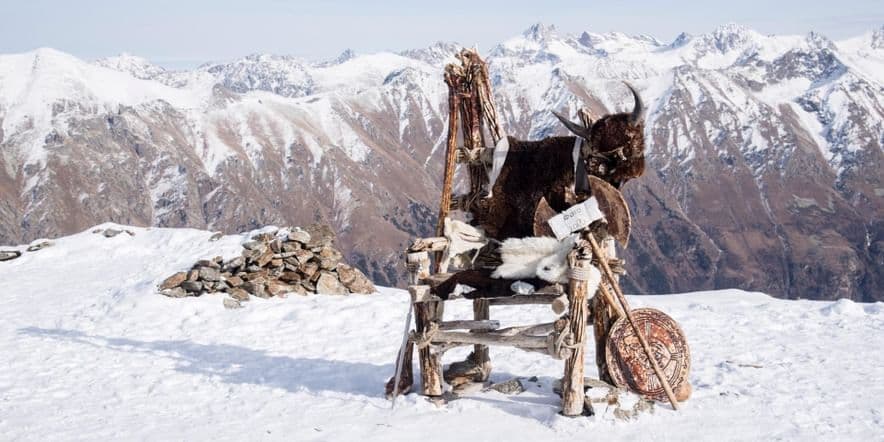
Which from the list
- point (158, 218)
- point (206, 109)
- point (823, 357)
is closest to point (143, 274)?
point (823, 357)

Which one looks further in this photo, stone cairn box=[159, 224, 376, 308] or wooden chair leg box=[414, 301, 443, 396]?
stone cairn box=[159, 224, 376, 308]

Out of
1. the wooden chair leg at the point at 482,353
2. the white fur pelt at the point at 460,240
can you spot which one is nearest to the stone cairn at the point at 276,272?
the wooden chair leg at the point at 482,353

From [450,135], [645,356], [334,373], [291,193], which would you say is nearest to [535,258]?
[645,356]

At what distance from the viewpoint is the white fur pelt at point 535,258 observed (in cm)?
640

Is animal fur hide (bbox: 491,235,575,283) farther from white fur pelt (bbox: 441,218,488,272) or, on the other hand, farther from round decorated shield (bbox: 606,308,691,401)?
round decorated shield (bbox: 606,308,691,401)

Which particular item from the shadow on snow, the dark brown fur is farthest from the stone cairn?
the dark brown fur

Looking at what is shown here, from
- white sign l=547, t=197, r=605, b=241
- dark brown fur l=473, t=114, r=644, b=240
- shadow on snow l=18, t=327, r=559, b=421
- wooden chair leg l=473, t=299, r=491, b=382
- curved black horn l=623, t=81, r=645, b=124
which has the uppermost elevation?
curved black horn l=623, t=81, r=645, b=124

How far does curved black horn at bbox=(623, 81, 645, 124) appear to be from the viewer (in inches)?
225

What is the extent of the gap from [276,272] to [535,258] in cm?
836

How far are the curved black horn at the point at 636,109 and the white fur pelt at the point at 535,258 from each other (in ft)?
3.83

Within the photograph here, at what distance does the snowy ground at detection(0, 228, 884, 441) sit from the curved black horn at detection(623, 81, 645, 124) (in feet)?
8.84

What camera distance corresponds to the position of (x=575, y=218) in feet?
20.3

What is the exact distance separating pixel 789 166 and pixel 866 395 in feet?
705

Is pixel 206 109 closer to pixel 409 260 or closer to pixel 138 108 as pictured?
pixel 138 108
